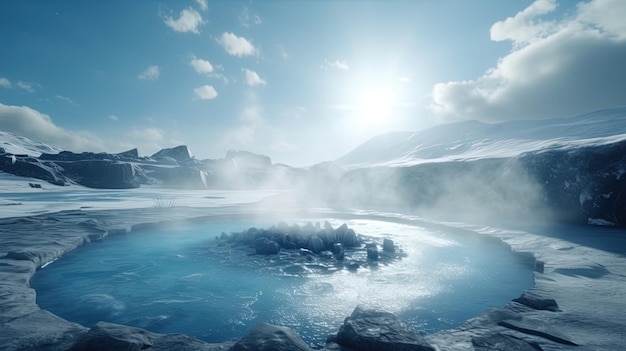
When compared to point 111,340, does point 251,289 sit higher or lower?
lower

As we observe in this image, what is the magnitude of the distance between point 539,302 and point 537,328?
79cm

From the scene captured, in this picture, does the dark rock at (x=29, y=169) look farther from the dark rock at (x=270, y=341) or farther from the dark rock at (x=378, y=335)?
the dark rock at (x=378, y=335)

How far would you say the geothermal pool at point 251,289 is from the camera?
4074mm

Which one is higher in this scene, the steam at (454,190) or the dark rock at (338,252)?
the steam at (454,190)

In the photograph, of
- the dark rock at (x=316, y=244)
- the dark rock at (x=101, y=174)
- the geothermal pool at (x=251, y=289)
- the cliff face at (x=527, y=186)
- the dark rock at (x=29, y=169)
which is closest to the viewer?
the geothermal pool at (x=251, y=289)

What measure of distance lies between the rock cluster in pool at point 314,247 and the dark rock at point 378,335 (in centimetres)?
357

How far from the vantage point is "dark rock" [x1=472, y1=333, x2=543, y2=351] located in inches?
98.2

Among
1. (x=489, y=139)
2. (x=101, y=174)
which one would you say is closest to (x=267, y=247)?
(x=101, y=174)

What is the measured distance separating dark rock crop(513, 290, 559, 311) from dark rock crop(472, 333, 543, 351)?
106 cm

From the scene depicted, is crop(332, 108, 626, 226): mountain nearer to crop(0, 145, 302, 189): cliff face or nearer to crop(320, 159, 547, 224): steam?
crop(320, 159, 547, 224): steam

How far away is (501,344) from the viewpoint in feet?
8.52

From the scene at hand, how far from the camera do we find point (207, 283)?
18.2 ft

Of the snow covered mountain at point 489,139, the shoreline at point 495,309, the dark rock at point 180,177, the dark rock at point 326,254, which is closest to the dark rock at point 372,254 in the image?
the dark rock at point 326,254

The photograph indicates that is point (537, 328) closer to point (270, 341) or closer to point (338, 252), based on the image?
point (270, 341)
